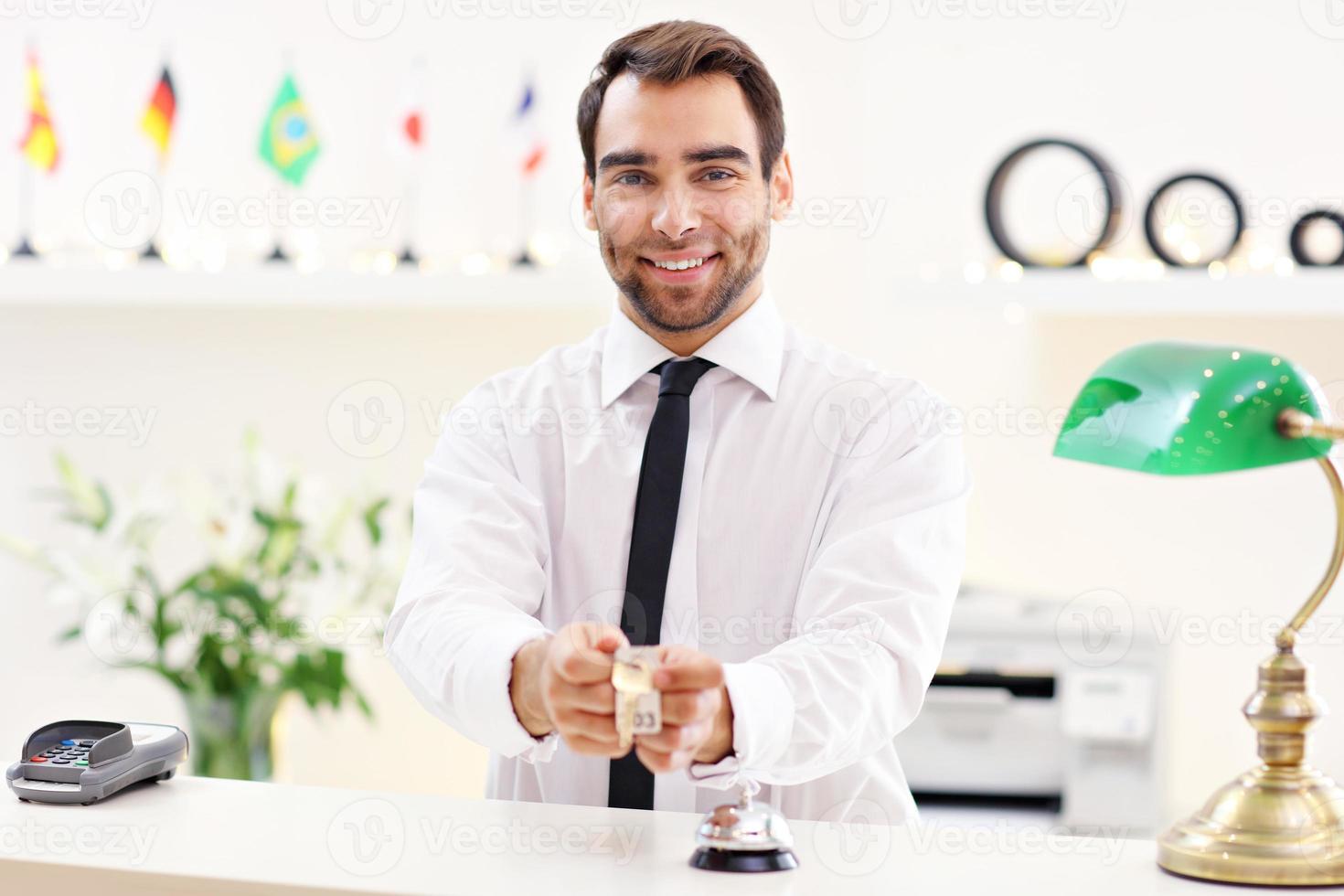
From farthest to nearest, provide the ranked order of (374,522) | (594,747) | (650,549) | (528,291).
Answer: (528,291), (374,522), (650,549), (594,747)

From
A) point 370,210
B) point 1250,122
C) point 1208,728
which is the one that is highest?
point 1250,122

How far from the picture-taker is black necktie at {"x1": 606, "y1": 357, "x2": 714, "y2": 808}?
1.50m

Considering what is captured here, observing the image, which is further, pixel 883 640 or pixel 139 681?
pixel 139 681

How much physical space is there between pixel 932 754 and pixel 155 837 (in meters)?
2.08

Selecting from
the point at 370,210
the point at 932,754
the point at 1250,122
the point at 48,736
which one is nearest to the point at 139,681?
the point at 370,210

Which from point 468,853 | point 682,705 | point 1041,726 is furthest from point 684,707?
point 1041,726

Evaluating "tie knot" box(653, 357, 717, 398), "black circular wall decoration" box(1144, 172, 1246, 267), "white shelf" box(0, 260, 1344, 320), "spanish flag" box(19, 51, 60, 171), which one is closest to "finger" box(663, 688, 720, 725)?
"tie knot" box(653, 357, 717, 398)

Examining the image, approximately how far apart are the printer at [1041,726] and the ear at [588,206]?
1.60m

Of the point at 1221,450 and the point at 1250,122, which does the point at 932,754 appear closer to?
the point at 1250,122

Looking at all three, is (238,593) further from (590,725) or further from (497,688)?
(590,725)

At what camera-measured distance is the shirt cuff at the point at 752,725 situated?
3.92 ft

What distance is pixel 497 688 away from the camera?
4.22 ft

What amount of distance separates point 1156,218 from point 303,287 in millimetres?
1954

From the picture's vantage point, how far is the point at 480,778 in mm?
3594
